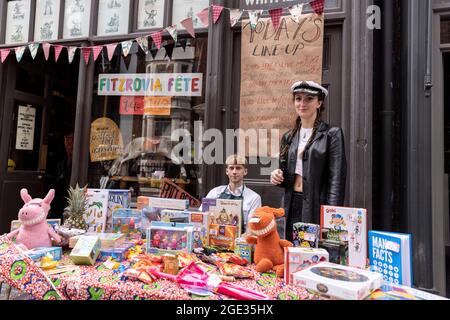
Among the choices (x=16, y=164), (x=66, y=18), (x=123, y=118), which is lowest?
(x=16, y=164)

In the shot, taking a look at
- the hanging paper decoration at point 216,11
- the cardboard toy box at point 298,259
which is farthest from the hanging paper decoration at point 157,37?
the cardboard toy box at point 298,259

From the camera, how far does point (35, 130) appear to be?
599cm

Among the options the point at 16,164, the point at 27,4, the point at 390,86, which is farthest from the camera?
the point at 16,164

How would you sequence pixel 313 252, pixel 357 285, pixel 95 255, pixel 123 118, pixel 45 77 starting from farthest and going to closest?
pixel 45 77, pixel 123 118, pixel 95 255, pixel 313 252, pixel 357 285

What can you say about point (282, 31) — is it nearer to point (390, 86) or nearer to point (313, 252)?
point (390, 86)

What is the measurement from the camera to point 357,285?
1340 millimetres

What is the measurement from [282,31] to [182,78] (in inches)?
58.3

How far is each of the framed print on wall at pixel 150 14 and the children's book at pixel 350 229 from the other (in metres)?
3.73

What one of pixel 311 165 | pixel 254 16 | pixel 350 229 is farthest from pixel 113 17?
pixel 350 229

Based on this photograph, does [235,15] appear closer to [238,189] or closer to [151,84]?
[151,84]

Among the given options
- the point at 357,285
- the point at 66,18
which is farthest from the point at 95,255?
the point at 66,18

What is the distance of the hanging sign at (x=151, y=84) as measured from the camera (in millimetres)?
4551

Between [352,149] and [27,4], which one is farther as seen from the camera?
[27,4]

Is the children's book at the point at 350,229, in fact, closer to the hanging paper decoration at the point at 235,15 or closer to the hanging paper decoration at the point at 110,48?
the hanging paper decoration at the point at 235,15
